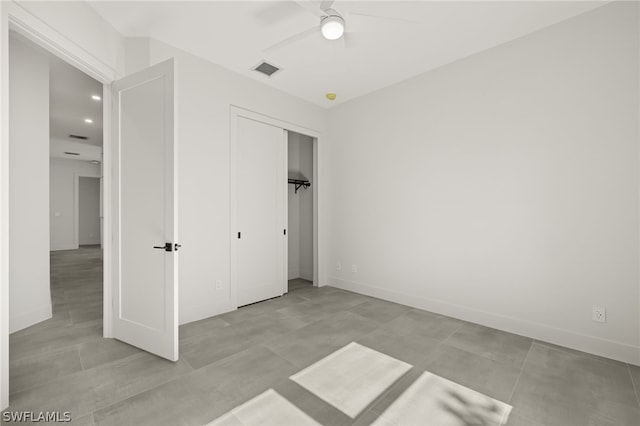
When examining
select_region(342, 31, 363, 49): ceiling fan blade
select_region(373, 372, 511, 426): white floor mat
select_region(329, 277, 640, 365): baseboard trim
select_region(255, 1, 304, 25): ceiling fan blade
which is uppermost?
select_region(255, 1, 304, 25): ceiling fan blade

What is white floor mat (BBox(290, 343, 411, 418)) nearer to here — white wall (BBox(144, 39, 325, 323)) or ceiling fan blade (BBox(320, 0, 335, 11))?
white wall (BBox(144, 39, 325, 323))

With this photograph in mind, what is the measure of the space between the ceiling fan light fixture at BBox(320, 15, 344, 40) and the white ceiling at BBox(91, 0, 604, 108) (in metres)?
0.22

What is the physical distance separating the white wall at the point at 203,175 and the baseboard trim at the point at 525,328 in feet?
7.41

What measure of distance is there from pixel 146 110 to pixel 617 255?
4265 millimetres

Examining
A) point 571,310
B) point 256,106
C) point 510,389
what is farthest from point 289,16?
point 571,310

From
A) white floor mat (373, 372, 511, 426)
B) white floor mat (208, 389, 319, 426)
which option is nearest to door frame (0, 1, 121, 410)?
white floor mat (208, 389, 319, 426)

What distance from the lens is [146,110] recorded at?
2.52 m

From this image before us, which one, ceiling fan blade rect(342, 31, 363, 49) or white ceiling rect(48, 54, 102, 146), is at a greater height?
white ceiling rect(48, 54, 102, 146)

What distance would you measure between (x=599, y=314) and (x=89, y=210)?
43.6ft

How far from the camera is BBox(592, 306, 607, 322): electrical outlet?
2.46m

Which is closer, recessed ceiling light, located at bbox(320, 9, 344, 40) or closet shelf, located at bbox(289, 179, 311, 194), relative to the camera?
recessed ceiling light, located at bbox(320, 9, 344, 40)

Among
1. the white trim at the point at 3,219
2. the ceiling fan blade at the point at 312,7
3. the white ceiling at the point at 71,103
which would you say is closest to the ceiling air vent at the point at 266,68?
the ceiling fan blade at the point at 312,7

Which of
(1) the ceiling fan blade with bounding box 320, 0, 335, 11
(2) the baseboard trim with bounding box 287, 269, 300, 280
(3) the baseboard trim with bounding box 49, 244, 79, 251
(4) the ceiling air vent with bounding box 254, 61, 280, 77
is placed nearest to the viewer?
(1) the ceiling fan blade with bounding box 320, 0, 335, 11

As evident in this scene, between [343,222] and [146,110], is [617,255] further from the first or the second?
[146,110]
